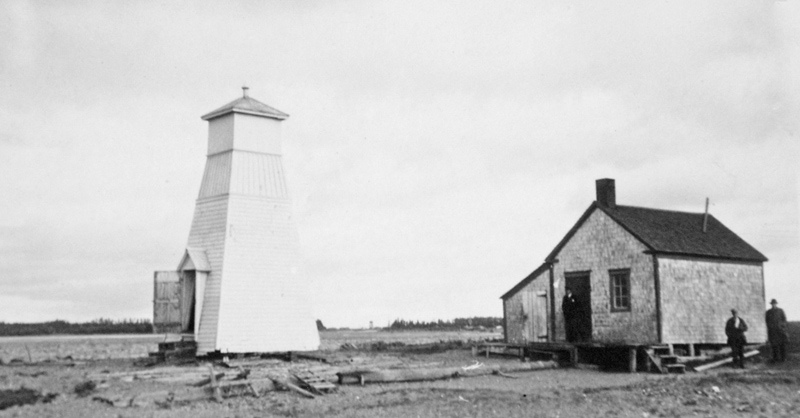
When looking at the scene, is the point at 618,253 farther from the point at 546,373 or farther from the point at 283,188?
the point at 283,188

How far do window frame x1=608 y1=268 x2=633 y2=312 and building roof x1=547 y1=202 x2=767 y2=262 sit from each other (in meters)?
1.37

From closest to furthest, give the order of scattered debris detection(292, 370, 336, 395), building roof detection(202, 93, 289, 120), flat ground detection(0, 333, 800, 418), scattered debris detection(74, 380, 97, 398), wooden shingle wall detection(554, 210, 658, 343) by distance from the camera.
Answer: flat ground detection(0, 333, 800, 418) → scattered debris detection(74, 380, 97, 398) → scattered debris detection(292, 370, 336, 395) → wooden shingle wall detection(554, 210, 658, 343) → building roof detection(202, 93, 289, 120)

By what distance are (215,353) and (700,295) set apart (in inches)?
644

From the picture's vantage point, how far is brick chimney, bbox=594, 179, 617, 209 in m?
28.9

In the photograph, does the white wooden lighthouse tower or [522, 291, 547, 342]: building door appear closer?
the white wooden lighthouse tower

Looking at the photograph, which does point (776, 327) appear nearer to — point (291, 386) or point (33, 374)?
point (291, 386)

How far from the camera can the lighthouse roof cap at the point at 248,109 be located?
28.8m

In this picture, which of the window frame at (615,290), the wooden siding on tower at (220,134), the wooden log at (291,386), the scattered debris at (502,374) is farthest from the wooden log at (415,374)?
the wooden siding on tower at (220,134)

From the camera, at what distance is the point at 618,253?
91.4 ft

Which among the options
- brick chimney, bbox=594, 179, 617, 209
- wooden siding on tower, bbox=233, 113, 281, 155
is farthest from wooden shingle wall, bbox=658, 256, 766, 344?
wooden siding on tower, bbox=233, 113, 281, 155

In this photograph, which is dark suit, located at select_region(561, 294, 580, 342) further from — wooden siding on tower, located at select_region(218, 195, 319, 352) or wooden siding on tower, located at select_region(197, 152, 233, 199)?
wooden siding on tower, located at select_region(197, 152, 233, 199)

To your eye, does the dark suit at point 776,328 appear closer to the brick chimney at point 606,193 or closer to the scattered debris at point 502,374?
the brick chimney at point 606,193

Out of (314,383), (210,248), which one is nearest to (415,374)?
(314,383)

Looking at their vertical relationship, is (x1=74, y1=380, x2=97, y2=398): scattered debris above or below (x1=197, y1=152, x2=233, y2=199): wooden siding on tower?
below
